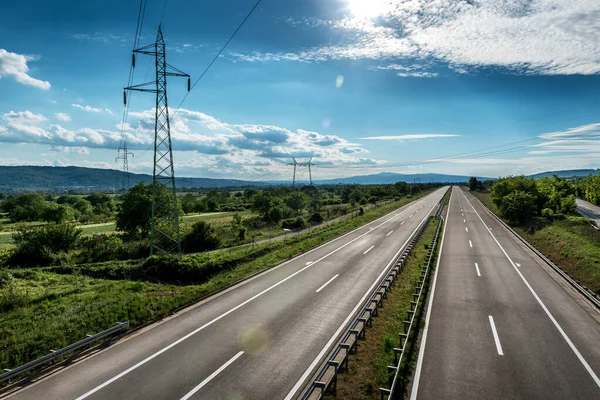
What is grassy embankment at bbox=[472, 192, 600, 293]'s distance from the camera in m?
23.4

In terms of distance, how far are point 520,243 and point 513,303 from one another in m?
21.9

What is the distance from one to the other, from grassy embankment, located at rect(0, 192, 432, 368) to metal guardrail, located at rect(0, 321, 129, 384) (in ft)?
3.22

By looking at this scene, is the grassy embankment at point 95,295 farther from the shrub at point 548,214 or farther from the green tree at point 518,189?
the green tree at point 518,189

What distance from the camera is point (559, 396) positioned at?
402 inches

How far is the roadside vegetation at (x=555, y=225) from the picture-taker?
25.0 meters

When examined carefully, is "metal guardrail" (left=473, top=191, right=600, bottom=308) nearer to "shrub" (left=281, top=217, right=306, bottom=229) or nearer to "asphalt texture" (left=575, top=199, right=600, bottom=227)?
"asphalt texture" (left=575, top=199, right=600, bottom=227)

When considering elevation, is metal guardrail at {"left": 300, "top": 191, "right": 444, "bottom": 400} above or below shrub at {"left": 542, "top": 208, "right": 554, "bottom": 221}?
below

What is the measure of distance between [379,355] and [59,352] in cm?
1234

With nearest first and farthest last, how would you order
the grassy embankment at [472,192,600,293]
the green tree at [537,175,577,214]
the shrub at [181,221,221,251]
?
the grassy embankment at [472,192,600,293] < the shrub at [181,221,221,251] < the green tree at [537,175,577,214]

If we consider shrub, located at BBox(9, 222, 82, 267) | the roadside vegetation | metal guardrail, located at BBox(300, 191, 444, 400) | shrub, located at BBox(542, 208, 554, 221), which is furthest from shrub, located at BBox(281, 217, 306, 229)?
metal guardrail, located at BBox(300, 191, 444, 400)

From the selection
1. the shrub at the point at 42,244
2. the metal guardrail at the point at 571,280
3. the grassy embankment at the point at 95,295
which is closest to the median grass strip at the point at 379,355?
the metal guardrail at the point at 571,280

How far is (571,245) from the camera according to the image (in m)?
29.4

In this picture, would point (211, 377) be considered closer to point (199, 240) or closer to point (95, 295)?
point (95, 295)

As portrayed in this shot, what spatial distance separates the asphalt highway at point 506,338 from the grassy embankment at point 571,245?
189 centimetres
